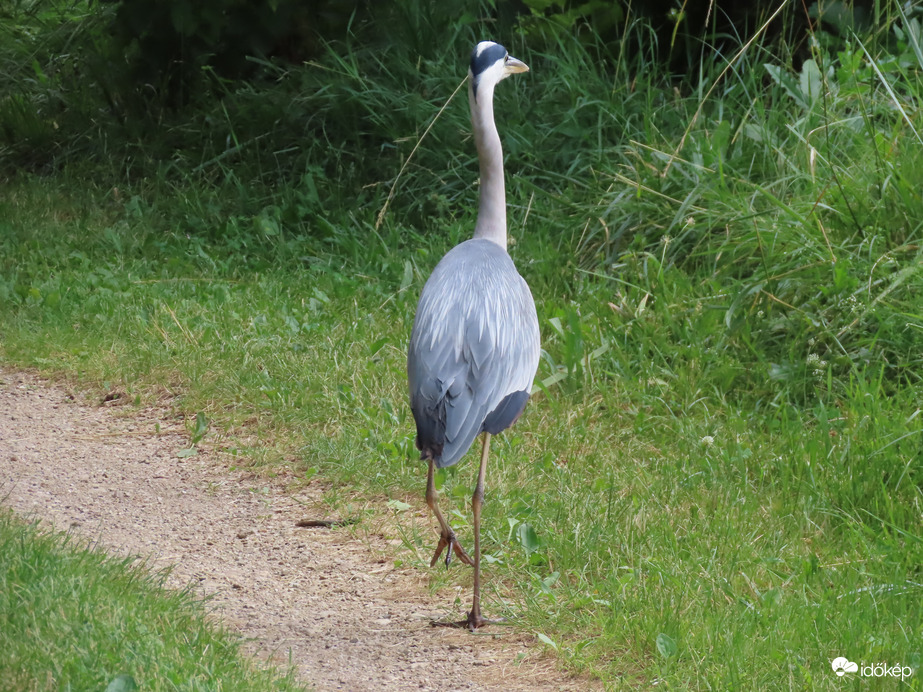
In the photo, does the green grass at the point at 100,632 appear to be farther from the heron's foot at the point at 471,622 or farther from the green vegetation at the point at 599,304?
the green vegetation at the point at 599,304

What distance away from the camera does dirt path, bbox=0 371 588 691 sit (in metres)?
3.76

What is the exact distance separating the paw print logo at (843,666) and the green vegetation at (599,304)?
2.2 inches

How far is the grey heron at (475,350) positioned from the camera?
388 cm

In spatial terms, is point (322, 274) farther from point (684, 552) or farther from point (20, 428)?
point (684, 552)

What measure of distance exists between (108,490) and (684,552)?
2504mm

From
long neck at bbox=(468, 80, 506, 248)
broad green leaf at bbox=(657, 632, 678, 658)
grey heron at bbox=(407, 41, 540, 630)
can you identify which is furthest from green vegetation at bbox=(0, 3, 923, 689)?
long neck at bbox=(468, 80, 506, 248)

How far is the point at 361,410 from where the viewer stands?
5.45 metres

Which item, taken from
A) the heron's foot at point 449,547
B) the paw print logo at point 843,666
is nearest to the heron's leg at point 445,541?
the heron's foot at point 449,547

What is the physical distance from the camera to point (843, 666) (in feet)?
11.2

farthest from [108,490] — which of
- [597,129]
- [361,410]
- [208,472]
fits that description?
[597,129]

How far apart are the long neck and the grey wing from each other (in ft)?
1.01

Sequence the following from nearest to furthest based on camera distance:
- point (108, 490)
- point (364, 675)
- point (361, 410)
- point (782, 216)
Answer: point (364, 675) → point (108, 490) → point (361, 410) → point (782, 216)

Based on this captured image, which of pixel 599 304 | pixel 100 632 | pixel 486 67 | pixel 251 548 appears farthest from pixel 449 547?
pixel 599 304

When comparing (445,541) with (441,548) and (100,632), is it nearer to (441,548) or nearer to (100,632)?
(441,548)
